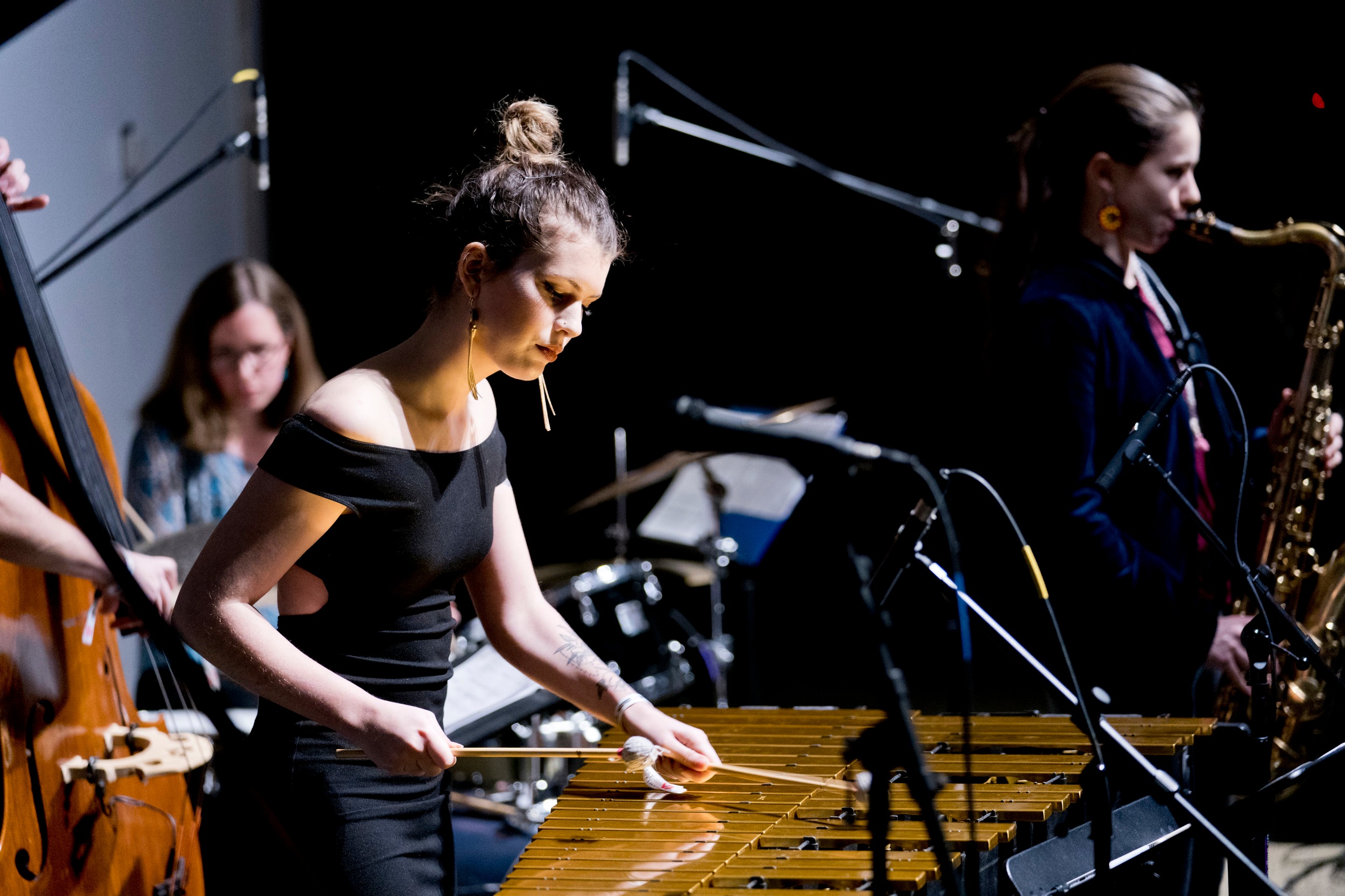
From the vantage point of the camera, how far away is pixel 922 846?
1.77 meters

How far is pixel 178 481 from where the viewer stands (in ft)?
12.6

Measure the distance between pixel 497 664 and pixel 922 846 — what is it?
1.76m

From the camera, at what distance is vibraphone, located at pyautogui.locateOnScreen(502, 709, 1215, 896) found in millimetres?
1679

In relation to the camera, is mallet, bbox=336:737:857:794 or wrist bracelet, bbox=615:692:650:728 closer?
mallet, bbox=336:737:857:794

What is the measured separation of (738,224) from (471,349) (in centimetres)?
397

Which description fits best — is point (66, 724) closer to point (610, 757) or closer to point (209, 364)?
point (610, 757)

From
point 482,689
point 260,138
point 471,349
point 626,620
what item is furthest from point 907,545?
point 626,620

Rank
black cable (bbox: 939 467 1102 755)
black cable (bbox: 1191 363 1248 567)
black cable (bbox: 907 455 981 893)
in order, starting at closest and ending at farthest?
black cable (bbox: 907 455 981 893), black cable (bbox: 939 467 1102 755), black cable (bbox: 1191 363 1248 567)

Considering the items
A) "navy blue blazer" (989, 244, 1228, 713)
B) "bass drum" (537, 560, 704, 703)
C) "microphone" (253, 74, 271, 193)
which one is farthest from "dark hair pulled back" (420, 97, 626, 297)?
"bass drum" (537, 560, 704, 703)

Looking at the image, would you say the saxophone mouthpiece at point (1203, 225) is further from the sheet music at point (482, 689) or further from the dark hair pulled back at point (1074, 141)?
the sheet music at point (482, 689)

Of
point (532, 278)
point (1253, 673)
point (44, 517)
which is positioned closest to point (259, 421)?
point (44, 517)

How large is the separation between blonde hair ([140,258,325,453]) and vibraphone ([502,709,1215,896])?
210cm

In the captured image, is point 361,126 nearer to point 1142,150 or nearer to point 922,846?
point 1142,150

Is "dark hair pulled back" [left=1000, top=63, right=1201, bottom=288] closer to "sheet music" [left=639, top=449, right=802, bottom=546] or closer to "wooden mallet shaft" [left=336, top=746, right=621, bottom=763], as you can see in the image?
"sheet music" [left=639, top=449, right=802, bottom=546]
